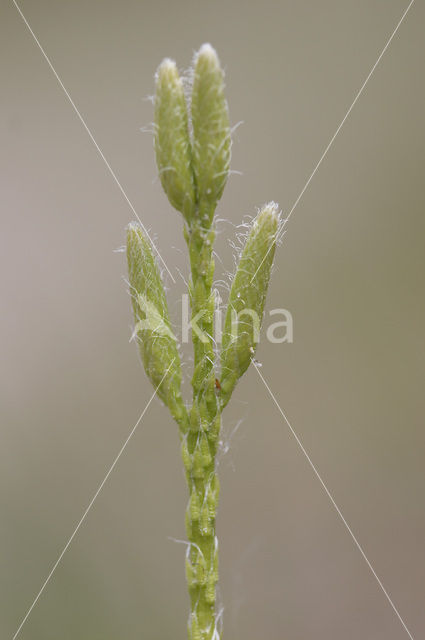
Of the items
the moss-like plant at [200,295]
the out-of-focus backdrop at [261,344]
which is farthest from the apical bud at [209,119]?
the out-of-focus backdrop at [261,344]

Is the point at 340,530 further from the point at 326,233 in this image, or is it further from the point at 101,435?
the point at 326,233

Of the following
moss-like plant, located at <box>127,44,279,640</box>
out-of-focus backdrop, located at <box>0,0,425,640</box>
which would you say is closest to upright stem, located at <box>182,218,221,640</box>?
moss-like plant, located at <box>127,44,279,640</box>

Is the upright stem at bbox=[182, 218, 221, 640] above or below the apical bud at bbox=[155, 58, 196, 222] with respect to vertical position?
below

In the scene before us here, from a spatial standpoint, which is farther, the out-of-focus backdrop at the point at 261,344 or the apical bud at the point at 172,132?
the out-of-focus backdrop at the point at 261,344

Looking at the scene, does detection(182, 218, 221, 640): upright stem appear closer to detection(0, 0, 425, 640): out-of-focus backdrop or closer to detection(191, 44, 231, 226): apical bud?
detection(191, 44, 231, 226): apical bud

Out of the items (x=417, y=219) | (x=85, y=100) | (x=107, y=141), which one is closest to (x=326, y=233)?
(x=417, y=219)

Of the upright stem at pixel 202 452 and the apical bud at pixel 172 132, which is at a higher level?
the apical bud at pixel 172 132

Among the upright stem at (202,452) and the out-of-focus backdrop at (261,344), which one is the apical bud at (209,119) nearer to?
the upright stem at (202,452)
